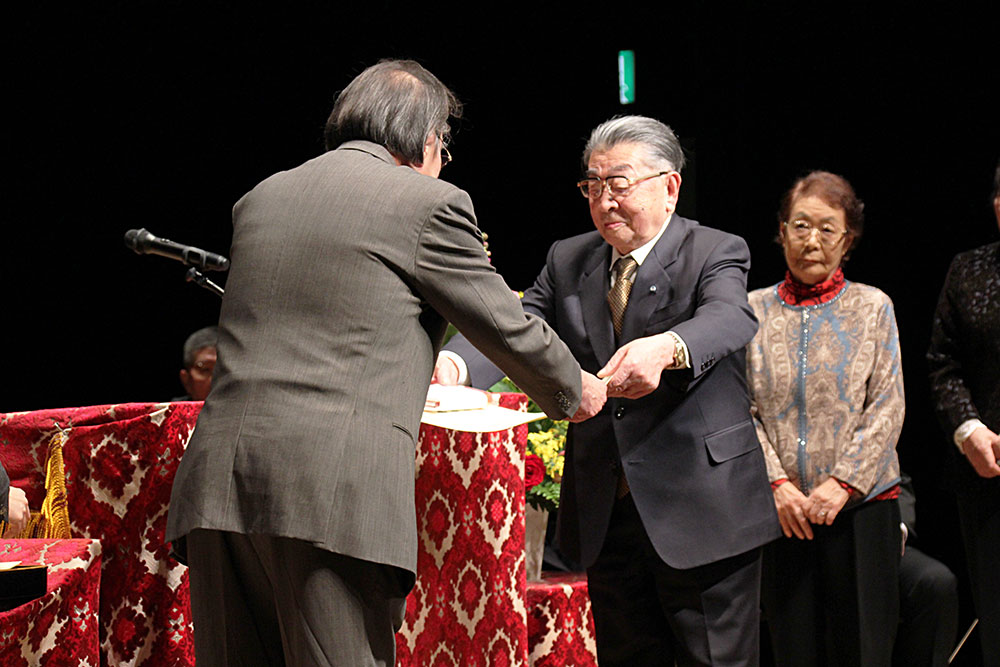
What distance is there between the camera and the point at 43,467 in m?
2.52

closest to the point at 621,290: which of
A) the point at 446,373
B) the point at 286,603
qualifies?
the point at 446,373

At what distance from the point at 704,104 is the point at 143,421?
3078 millimetres

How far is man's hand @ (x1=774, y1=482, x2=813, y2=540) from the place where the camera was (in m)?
3.08

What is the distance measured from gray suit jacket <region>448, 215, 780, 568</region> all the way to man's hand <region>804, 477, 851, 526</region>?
62 centimetres

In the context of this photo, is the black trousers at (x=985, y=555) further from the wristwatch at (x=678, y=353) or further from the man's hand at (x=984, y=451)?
the wristwatch at (x=678, y=353)

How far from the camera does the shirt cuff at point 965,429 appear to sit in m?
3.16

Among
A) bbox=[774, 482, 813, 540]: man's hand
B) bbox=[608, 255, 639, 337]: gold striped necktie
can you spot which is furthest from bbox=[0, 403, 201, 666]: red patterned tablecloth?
bbox=[774, 482, 813, 540]: man's hand

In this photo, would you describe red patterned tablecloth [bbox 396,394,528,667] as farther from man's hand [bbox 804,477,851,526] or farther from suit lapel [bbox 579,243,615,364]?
man's hand [bbox 804,477,851,526]

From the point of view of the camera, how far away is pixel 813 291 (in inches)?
129

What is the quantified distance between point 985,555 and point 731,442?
1.19 m

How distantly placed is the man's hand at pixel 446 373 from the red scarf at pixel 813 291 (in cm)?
131

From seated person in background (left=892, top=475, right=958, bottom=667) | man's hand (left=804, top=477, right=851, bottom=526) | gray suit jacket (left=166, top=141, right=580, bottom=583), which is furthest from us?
seated person in background (left=892, top=475, right=958, bottom=667)

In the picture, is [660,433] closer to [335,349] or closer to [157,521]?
[335,349]

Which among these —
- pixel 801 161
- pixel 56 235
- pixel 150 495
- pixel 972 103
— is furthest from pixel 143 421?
pixel 972 103
